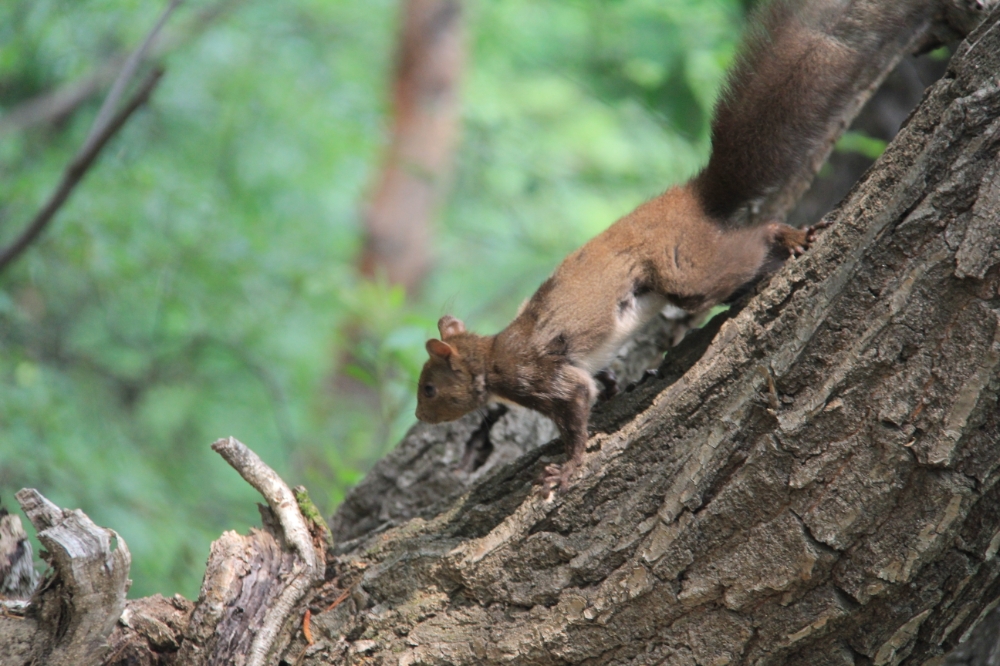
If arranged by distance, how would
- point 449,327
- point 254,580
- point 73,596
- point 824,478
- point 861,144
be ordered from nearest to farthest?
point 824,478 < point 73,596 < point 254,580 < point 449,327 < point 861,144

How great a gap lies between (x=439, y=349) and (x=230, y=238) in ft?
13.7

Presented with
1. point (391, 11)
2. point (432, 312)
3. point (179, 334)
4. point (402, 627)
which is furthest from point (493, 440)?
point (391, 11)

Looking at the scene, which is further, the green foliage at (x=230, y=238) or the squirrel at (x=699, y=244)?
the green foliage at (x=230, y=238)

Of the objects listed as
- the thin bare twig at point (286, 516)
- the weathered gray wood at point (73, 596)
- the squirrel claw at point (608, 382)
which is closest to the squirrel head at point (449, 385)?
the squirrel claw at point (608, 382)

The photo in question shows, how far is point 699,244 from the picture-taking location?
113 inches

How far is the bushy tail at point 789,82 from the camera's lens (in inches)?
98.0

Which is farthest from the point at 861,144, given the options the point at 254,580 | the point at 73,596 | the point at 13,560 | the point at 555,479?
the point at 13,560

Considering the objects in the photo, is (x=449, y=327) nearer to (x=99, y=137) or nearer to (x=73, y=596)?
(x=99, y=137)

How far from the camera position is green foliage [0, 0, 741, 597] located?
4.76 m

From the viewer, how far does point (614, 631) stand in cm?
207

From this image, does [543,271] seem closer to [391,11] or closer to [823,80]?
[391,11]

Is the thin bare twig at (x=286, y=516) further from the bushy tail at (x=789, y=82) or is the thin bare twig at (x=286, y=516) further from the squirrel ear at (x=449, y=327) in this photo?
the bushy tail at (x=789, y=82)

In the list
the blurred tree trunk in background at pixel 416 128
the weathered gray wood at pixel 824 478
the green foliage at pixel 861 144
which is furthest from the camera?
the blurred tree trunk in background at pixel 416 128

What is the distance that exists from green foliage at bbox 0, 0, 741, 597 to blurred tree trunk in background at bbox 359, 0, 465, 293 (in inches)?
12.5
